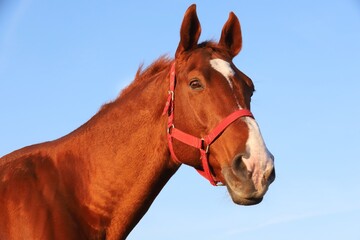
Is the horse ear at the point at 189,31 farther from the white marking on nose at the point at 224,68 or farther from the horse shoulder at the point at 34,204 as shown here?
the horse shoulder at the point at 34,204

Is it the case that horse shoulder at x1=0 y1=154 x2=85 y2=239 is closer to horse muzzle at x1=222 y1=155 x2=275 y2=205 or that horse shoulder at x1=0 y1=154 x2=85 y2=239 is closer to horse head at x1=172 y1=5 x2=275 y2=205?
horse head at x1=172 y1=5 x2=275 y2=205

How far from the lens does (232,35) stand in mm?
7199

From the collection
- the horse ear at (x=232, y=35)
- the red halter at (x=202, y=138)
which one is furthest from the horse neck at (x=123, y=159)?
the horse ear at (x=232, y=35)

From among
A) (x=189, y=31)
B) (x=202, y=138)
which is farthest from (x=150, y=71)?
(x=202, y=138)

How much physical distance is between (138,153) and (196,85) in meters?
1.04

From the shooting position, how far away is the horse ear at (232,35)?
7.12m

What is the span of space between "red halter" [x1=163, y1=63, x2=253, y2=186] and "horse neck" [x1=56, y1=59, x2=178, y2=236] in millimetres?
135

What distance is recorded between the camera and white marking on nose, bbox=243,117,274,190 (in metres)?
5.41

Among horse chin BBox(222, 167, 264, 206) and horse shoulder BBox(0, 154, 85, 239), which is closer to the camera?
horse chin BBox(222, 167, 264, 206)

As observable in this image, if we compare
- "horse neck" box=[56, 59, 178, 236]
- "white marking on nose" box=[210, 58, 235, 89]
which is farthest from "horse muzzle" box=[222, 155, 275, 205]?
"horse neck" box=[56, 59, 178, 236]

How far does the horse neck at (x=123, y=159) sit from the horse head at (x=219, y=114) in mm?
309

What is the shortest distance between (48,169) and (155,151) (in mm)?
1253

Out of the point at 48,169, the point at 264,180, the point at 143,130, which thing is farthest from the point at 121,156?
the point at 264,180

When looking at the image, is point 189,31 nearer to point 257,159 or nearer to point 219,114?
point 219,114
